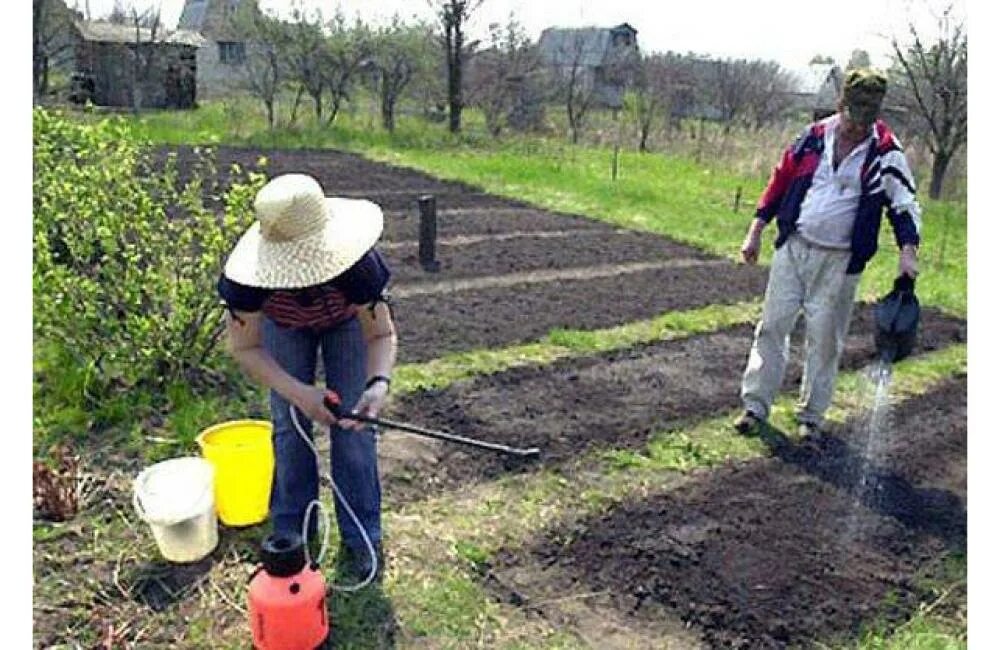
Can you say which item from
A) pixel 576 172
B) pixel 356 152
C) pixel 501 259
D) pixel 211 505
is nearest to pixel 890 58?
pixel 576 172

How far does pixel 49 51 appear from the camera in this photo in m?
21.1

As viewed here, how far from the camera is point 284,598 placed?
2441mm

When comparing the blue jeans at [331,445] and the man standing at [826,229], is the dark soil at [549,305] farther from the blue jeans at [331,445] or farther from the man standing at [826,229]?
the blue jeans at [331,445]

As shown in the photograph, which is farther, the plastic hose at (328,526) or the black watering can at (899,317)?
the black watering can at (899,317)

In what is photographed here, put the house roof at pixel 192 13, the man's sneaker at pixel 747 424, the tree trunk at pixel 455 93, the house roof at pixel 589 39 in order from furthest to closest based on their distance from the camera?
the house roof at pixel 192 13
the house roof at pixel 589 39
the tree trunk at pixel 455 93
the man's sneaker at pixel 747 424

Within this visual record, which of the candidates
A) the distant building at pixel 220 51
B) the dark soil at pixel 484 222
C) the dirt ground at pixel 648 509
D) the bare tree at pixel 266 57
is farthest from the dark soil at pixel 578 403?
the distant building at pixel 220 51

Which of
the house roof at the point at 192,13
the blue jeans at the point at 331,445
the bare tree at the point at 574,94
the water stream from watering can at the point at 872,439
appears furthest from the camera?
the house roof at the point at 192,13

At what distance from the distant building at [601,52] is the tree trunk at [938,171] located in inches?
703

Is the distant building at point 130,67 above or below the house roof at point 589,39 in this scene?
below

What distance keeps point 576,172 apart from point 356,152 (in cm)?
411

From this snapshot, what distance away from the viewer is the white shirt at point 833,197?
3836 millimetres

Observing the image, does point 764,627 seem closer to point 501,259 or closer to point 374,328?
point 374,328

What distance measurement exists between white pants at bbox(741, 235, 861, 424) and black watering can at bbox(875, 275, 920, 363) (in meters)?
0.18

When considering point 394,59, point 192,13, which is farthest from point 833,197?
point 192,13
